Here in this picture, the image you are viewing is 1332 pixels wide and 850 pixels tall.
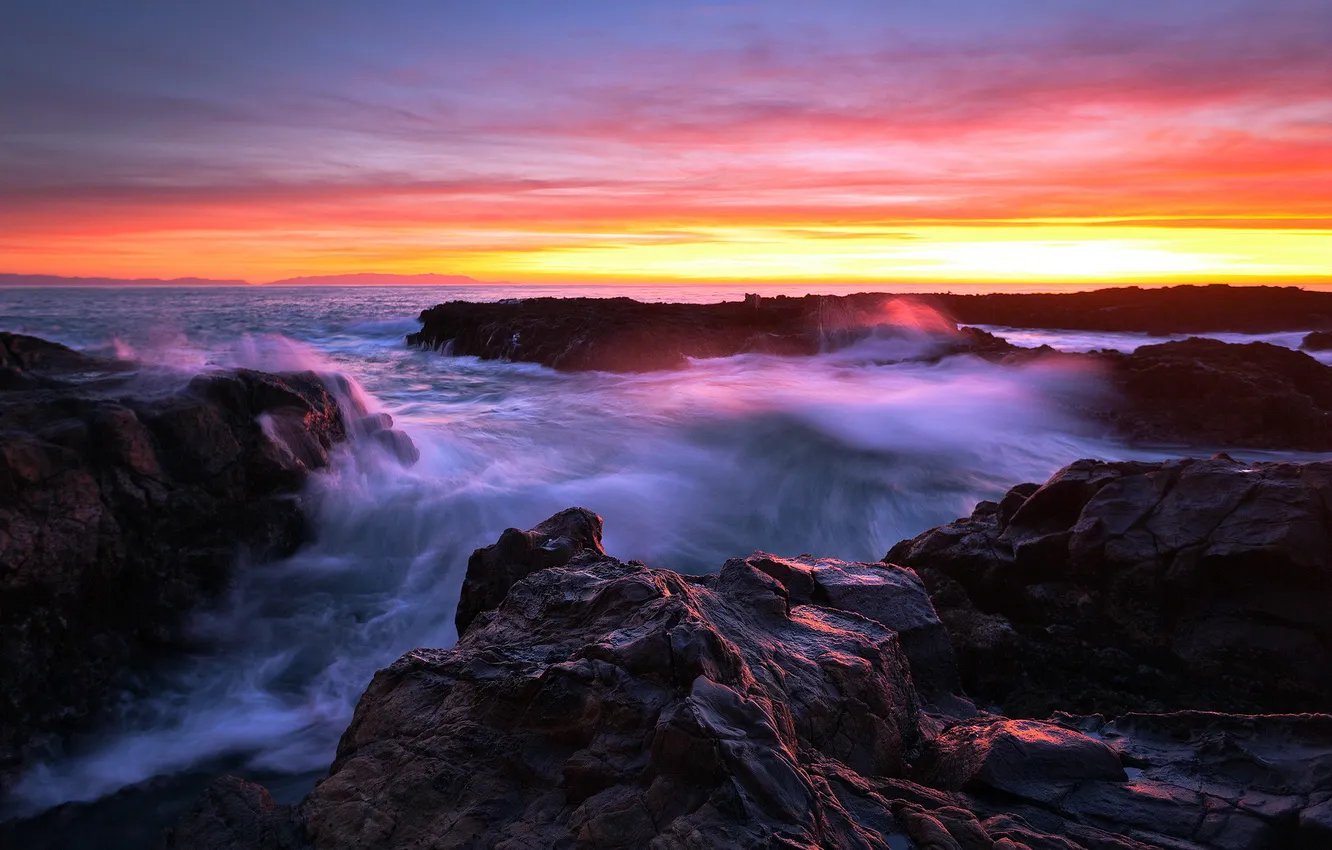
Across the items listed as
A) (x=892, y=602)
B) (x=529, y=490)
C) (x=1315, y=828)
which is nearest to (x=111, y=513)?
(x=529, y=490)

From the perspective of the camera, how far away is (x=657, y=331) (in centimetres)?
2698

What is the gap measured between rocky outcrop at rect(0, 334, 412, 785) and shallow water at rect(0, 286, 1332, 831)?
339 mm

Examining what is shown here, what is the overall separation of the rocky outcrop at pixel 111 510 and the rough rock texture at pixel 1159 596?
735 cm

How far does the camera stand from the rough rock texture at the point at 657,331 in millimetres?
26266

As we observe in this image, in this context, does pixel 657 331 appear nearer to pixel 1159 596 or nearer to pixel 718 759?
pixel 1159 596

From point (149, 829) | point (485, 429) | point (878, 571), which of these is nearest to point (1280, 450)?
point (878, 571)

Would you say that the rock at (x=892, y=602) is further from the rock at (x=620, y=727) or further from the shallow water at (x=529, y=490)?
the shallow water at (x=529, y=490)

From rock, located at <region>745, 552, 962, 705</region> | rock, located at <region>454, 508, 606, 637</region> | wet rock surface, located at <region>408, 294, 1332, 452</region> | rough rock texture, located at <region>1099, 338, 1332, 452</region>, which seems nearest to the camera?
rock, located at <region>745, 552, 962, 705</region>

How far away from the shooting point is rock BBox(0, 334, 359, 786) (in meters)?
5.73

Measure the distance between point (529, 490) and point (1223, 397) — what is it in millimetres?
15208

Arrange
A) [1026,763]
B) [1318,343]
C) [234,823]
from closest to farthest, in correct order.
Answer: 1. [234,823]
2. [1026,763]
3. [1318,343]

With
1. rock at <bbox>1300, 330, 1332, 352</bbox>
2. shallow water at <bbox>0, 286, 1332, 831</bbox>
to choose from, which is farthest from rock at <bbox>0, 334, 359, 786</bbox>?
rock at <bbox>1300, 330, 1332, 352</bbox>

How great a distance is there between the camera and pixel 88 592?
20.1 feet

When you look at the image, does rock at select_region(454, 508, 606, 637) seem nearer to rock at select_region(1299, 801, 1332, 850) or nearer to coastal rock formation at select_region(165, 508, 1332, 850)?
coastal rock formation at select_region(165, 508, 1332, 850)
